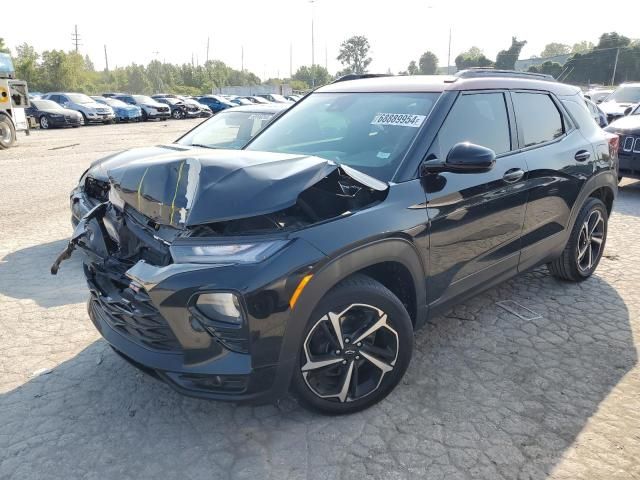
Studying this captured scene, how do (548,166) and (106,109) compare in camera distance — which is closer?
(548,166)

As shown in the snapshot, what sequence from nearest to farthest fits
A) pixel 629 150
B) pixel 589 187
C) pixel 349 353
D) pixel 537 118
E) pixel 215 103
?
pixel 349 353, pixel 537 118, pixel 589 187, pixel 629 150, pixel 215 103

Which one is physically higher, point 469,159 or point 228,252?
point 469,159

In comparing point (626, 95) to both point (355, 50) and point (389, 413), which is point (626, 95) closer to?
point (389, 413)

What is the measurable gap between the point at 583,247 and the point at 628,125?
559 cm

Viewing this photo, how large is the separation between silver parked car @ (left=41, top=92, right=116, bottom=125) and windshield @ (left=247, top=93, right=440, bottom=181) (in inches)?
1060

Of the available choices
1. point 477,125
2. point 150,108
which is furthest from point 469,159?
point 150,108

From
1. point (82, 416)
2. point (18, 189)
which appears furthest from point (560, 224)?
point (18, 189)

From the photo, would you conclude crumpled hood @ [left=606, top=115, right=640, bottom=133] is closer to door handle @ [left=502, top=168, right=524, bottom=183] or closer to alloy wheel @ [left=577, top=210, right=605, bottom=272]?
alloy wheel @ [left=577, top=210, right=605, bottom=272]

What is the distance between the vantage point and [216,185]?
2.46 metres

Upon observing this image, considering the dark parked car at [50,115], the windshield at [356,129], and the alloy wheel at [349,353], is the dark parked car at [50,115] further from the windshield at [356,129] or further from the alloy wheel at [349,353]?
the alloy wheel at [349,353]

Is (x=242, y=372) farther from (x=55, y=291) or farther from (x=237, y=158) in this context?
(x=55, y=291)

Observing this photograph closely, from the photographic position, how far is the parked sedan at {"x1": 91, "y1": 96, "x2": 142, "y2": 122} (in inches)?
1193

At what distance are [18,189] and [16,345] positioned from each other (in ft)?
21.7

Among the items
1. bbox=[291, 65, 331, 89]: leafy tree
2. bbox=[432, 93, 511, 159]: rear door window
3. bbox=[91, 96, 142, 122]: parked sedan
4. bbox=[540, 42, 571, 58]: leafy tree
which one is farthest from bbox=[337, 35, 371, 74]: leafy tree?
bbox=[432, 93, 511, 159]: rear door window
